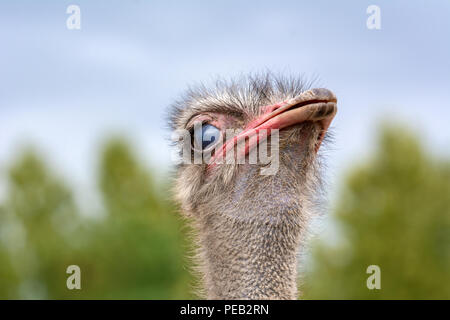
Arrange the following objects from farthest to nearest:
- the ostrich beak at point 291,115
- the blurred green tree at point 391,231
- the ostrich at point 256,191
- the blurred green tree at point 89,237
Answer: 1. the blurred green tree at point 89,237
2. the blurred green tree at point 391,231
3. the ostrich at point 256,191
4. the ostrich beak at point 291,115

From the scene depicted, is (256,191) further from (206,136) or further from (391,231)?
(391,231)

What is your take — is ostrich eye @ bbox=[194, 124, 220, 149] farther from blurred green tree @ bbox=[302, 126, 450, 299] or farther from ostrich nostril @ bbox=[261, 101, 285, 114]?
blurred green tree @ bbox=[302, 126, 450, 299]

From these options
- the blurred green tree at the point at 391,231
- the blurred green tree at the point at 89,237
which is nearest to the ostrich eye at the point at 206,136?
the blurred green tree at the point at 391,231

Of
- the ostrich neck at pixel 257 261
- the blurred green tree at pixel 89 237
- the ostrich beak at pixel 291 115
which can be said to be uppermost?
the ostrich beak at pixel 291 115

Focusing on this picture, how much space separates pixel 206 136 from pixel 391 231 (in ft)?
58.6

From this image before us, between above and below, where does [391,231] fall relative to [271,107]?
below

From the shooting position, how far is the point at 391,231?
21.1 m

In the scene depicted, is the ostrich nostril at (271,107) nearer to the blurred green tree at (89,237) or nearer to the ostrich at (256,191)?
the ostrich at (256,191)

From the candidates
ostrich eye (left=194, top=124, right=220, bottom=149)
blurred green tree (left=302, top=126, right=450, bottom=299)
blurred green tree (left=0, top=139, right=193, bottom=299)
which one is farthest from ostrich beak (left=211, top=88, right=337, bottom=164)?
blurred green tree (left=0, top=139, right=193, bottom=299)

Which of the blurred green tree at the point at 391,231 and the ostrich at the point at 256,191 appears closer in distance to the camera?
the ostrich at the point at 256,191

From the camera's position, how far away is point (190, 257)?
178 inches

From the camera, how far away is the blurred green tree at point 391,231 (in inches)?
784

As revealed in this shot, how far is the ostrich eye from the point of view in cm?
399

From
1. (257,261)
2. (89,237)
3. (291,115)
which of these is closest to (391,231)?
(89,237)
